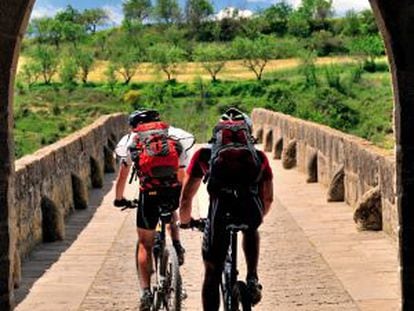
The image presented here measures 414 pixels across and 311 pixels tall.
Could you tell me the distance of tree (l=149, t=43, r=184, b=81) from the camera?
77.9 meters

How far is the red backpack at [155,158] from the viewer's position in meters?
6.36

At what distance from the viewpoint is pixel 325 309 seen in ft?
24.0

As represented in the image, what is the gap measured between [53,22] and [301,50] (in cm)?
3230

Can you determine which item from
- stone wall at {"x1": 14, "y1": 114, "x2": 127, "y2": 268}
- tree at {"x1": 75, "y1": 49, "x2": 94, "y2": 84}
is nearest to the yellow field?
tree at {"x1": 75, "y1": 49, "x2": 94, "y2": 84}

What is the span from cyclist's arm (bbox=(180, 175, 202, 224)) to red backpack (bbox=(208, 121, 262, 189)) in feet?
0.79

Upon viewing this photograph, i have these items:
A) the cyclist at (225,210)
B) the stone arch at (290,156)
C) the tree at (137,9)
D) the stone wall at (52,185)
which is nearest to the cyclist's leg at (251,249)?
the cyclist at (225,210)

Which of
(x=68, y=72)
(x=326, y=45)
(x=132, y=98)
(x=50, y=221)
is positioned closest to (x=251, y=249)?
(x=50, y=221)

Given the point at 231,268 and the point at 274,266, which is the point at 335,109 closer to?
the point at 274,266

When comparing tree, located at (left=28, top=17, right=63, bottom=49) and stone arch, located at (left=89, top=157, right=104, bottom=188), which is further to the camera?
tree, located at (left=28, top=17, right=63, bottom=49)

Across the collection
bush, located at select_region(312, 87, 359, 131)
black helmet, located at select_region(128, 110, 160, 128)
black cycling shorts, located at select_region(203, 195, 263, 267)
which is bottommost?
bush, located at select_region(312, 87, 359, 131)

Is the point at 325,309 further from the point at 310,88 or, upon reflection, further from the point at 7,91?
the point at 310,88

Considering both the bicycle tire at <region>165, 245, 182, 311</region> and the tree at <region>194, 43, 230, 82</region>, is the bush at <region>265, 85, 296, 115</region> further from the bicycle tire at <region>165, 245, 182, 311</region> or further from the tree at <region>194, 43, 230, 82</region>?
the bicycle tire at <region>165, 245, 182, 311</region>

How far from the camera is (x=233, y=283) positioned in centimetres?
555

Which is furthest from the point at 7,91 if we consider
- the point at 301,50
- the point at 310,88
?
the point at 301,50
